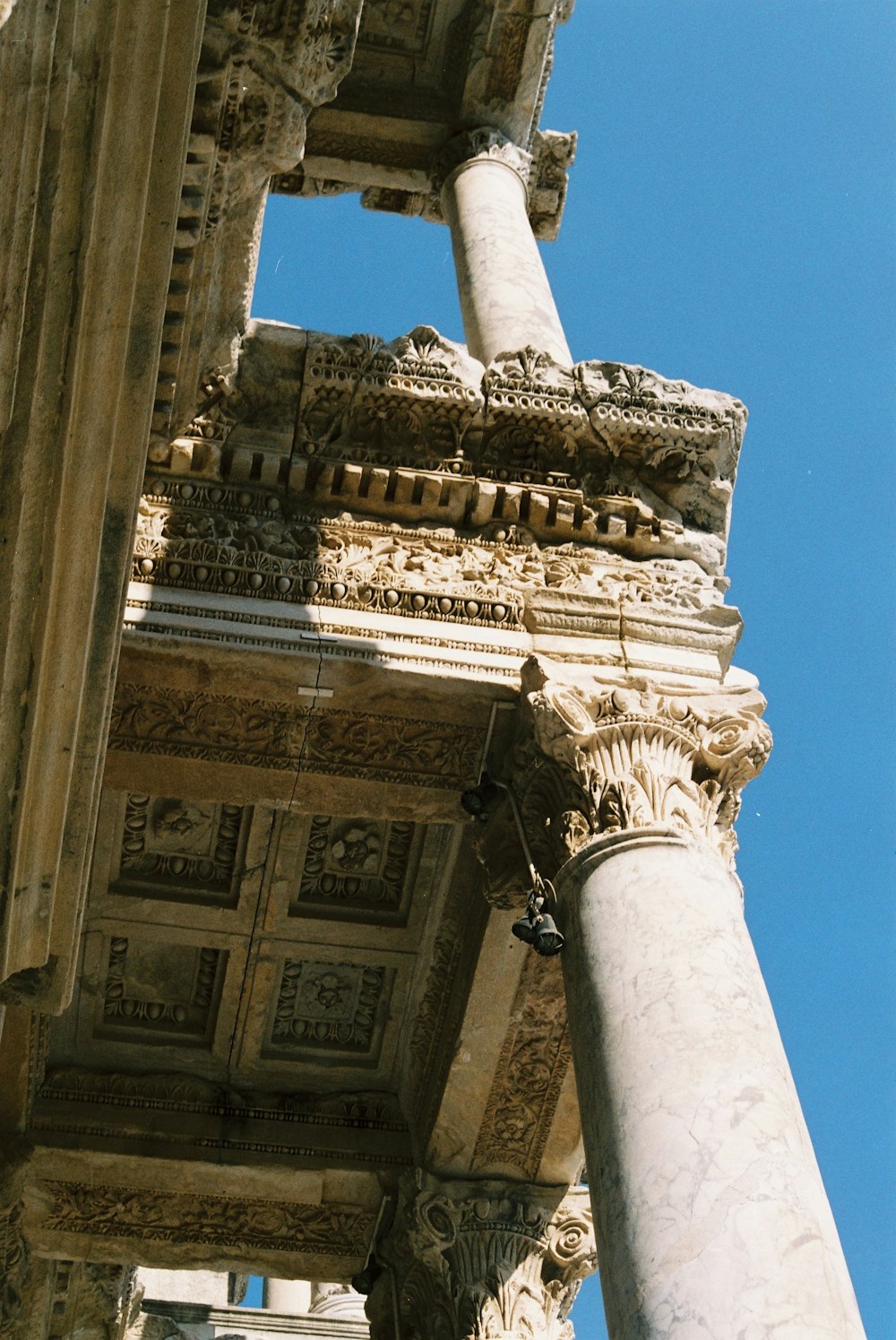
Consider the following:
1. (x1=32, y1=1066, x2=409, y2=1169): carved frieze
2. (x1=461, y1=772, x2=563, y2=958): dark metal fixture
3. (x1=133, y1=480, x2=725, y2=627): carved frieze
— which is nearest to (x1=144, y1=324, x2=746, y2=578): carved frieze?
(x1=133, y1=480, x2=725, y2=627): carved frieze

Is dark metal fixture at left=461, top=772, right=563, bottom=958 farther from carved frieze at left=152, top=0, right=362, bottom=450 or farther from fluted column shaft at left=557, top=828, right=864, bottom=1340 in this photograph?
carved frieze at left=152, top=0, right=362, bottom=450

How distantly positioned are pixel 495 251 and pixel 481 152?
165cm

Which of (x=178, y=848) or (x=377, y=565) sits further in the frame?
(x=178, y=848)

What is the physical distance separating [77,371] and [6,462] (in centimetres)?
39

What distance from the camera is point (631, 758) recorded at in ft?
23.9

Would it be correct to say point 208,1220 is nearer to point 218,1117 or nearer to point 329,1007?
point 218,1117

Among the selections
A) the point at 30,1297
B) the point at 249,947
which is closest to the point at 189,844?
the point at 249,947

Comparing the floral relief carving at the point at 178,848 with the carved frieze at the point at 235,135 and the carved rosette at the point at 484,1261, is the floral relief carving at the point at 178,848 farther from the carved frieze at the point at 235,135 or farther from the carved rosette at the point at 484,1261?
the carved frieze at the point at 235,135

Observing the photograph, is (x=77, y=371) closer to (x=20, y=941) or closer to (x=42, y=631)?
(x=42, y=631)

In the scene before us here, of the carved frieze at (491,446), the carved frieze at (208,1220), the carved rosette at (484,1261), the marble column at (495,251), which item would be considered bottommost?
the carved rosette at (484,1261)

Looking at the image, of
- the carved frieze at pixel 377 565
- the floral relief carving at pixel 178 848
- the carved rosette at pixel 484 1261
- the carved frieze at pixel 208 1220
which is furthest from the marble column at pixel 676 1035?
the carved frieze at pixel 208 1220

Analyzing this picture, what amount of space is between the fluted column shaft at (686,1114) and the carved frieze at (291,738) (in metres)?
1.37

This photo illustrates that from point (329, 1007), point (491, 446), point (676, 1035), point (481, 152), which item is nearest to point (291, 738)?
point (491, 446)

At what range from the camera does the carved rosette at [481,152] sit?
12711mm
